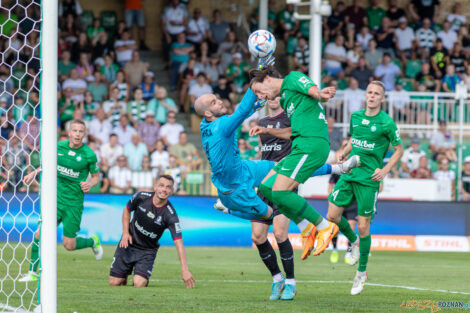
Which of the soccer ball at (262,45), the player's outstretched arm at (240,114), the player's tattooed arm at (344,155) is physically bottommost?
the player's tattooed arm at (344,155)

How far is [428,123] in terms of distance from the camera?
2278cm

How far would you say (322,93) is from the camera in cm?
770

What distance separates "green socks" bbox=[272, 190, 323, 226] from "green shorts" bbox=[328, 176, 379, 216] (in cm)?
211

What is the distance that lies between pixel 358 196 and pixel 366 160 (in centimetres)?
49

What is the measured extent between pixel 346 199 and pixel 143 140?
11.2m

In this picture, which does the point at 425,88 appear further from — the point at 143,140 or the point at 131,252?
the point at 131,252

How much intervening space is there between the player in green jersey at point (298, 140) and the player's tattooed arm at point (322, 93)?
0.17 meters

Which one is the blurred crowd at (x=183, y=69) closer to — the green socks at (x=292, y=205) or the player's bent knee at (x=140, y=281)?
the player's bent knee at (x=140, y=281)

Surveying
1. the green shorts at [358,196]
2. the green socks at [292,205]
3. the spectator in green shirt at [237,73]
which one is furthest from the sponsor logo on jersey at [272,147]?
the spectator in green shirt at [237,73]

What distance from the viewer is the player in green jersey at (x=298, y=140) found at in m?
8.10

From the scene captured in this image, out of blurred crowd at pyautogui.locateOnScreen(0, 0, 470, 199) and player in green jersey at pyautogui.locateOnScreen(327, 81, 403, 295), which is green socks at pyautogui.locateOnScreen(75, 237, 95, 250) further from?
blurred crowd at pyautogui.locateOnScreen(0, 0, 470, 199)

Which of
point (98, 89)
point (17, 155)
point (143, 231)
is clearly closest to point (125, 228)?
point (143, 231)

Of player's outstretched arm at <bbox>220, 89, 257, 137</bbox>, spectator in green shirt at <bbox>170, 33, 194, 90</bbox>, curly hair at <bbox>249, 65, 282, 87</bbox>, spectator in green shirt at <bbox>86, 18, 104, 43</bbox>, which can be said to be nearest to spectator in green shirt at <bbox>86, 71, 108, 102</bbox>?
spectator in green shirt at <bbox>86, 18, 104, 43</bbox>

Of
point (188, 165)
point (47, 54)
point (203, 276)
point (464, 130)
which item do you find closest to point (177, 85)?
point (188, 165)
